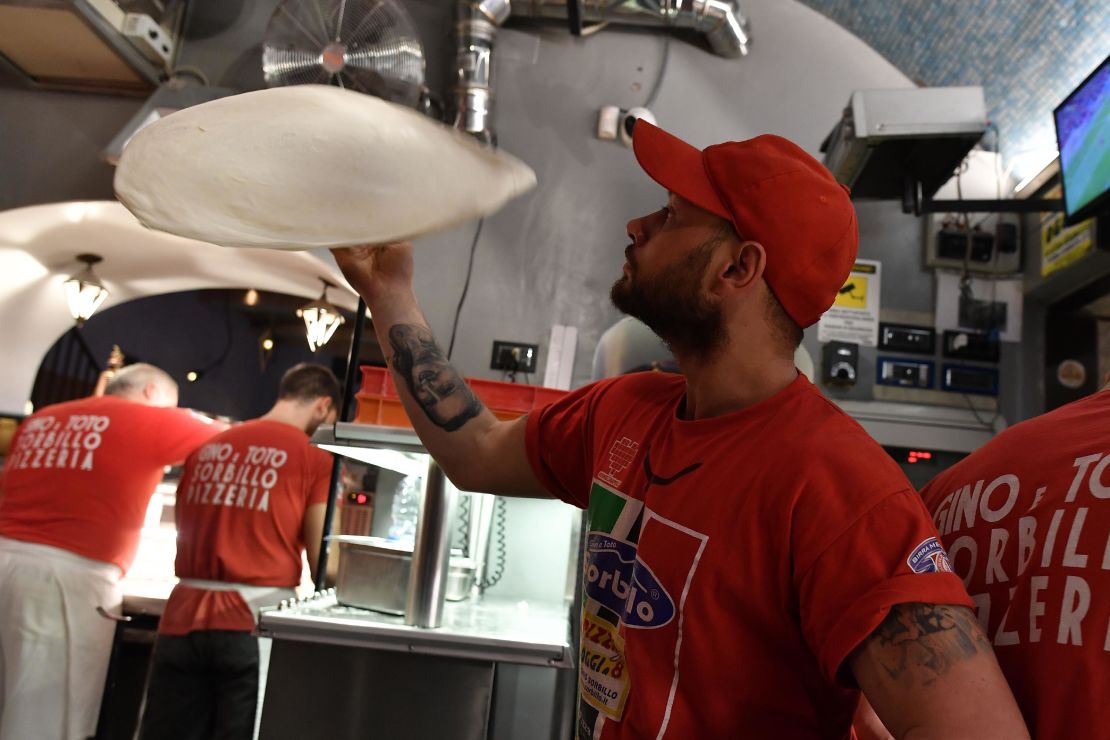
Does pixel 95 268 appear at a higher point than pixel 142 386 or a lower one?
higher

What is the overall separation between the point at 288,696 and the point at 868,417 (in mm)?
2519

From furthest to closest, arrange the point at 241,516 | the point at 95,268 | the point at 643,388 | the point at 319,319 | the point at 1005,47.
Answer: the point at 95,268, the point at 319,319, the point at 1005,47, the point at 241,516, the point at 643,388

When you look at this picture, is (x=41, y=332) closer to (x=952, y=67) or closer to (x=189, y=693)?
(x=189, y=693)

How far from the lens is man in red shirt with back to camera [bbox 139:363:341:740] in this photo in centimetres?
258

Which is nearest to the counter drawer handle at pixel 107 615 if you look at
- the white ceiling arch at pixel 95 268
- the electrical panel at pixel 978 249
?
the white ceiling arch at pixel 95 268

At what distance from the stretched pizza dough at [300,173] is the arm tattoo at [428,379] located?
23 centimetres

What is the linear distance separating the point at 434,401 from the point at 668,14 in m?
2.91

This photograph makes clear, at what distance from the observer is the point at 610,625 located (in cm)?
94

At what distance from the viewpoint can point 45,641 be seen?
111 inches

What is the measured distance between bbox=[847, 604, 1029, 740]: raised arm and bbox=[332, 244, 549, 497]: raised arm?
0.61 meters

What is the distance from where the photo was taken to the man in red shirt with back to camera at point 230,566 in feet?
8.46

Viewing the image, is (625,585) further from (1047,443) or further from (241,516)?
(241,516)

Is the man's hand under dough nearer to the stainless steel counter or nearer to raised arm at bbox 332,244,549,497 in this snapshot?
raised arm at bbox 332,244,549,497

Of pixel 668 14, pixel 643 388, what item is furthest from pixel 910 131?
pixel 643 388
